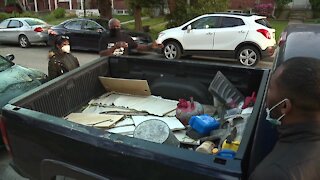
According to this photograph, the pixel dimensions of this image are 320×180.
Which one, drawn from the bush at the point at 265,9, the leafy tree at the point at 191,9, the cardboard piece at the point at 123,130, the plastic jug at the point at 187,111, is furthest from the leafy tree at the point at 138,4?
the cardboard piece at the point at 123,130

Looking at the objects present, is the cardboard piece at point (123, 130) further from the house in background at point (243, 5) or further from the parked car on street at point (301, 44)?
the house in background at point (243, 5)

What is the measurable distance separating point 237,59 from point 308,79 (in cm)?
890

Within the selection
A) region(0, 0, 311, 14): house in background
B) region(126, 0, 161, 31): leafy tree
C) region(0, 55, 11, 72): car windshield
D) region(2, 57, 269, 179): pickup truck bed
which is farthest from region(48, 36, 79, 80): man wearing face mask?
region(0, 0, 311, 14): house in background

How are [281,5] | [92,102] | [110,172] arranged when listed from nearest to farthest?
[110,172]
[92,102]
[281,5]

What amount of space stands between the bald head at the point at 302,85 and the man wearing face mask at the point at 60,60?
3270 mm

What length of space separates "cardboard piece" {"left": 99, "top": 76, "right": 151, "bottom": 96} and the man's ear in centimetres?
241

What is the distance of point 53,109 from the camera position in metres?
3.12

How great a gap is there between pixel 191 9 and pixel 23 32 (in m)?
7.63

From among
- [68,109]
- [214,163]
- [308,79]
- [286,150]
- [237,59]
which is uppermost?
[308,79]

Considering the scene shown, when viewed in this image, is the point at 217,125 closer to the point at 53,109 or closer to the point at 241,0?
the point at 53,109

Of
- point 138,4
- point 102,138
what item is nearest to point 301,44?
point 102,138

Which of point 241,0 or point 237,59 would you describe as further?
point 241,0

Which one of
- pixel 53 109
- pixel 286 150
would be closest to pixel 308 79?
pixel 286 150

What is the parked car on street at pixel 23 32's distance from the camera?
14.4 m
